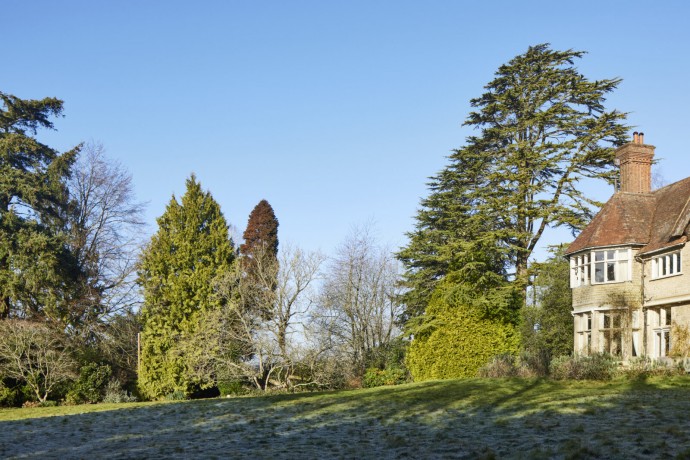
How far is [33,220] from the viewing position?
37906 mm

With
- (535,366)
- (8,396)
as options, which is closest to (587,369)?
(535,366)

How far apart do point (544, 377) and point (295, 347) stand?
34.1 feet

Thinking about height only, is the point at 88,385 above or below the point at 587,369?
below

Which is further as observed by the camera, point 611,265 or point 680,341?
point 611,265

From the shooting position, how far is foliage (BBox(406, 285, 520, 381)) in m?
34.8

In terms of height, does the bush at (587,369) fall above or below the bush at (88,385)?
above

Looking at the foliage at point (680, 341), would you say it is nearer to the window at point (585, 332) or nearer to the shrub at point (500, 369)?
the window at point (585, 332)

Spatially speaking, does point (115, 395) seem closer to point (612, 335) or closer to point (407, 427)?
point (612, 335)

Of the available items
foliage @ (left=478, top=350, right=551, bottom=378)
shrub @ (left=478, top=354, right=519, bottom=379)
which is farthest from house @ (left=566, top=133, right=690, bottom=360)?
shrub @ (left=478, top=354, right=519, bottom=379)

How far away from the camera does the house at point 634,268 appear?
1116 inches

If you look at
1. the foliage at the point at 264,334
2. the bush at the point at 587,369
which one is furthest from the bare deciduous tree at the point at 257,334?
the bush at the point at 587,369

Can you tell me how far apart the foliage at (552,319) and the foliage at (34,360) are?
1991 cm

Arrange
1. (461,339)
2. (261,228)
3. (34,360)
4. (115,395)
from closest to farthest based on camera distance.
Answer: (34,360), (115,395), (461,339), (261,228)

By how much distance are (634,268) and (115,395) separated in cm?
2250
